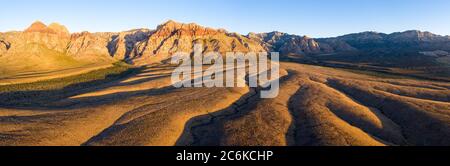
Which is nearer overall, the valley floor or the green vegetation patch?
the valley floor

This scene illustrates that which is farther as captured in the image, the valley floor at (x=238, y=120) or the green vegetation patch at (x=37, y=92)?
the green vegetation patch at (x=37, y=92)

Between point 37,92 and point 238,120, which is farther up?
point 238,120

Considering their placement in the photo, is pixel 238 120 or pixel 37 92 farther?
pixel 37 92

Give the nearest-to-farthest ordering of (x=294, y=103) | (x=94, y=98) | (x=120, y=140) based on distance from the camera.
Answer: (x=120, y=140) → (x=294, y=103) → (x=94, y=98)

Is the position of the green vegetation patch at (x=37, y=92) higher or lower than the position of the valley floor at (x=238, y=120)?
lower

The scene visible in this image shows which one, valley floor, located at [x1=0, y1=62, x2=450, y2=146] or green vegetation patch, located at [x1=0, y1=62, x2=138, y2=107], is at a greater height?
valley floor, located at [x1=0, y1=62, x2=450, y2=146]
